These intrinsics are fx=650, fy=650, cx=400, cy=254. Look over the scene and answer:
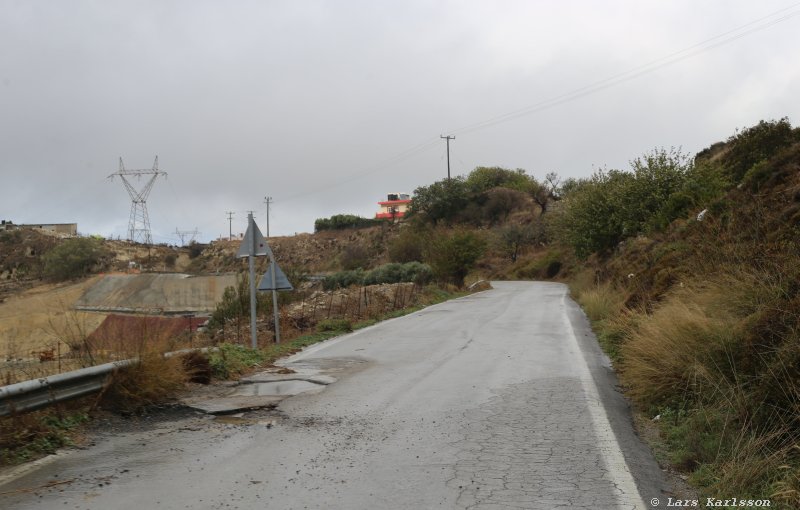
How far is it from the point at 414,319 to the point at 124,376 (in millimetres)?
13695

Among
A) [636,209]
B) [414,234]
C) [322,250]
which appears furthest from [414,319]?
[322,250]

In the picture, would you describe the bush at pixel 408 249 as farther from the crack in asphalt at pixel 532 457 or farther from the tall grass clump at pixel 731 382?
the crack in asphalt at pixel 532 457

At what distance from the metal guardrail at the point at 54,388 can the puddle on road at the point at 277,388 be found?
1.73m

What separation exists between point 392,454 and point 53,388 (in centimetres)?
354

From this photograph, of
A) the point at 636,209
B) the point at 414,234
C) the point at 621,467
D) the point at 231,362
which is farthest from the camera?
the point at 414,234

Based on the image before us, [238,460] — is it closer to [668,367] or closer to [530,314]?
[668,367]

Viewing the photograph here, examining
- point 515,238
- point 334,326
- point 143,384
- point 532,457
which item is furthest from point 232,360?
point 515,238

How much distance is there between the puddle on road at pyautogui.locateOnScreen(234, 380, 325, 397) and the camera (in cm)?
880

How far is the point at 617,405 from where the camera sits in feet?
26.4

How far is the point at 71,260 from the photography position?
76.6m

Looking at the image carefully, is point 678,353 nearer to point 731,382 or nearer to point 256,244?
point 731,382

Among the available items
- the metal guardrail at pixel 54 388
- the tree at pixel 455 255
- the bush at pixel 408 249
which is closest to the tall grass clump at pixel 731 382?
the metal guardrail at pixel 54 388

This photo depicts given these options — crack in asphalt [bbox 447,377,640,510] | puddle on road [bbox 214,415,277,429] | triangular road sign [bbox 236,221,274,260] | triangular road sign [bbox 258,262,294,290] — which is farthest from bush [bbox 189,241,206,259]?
crack in asphalt [bbox 447,377,640,510]

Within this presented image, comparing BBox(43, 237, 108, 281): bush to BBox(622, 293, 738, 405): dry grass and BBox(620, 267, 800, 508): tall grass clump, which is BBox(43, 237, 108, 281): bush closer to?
BBox(622, 293, 738, 405): dry grass
